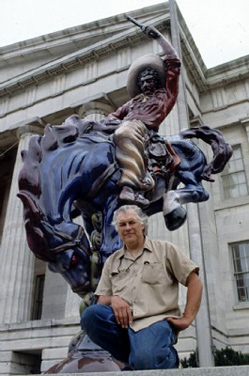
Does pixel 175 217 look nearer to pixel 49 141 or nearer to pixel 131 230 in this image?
pixel 49 141

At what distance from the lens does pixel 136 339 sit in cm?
211

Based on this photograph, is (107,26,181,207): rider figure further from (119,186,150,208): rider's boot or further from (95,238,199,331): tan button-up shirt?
(95,238,199,331): tan button-up shirt

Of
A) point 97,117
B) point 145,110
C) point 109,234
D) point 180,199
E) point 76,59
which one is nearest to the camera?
point 109,234

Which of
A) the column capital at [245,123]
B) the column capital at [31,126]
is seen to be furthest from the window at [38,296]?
the column capital at [245,123]

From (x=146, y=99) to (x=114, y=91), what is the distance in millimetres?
13354

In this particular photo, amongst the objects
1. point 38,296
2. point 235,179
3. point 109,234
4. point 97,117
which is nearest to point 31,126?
point 97,117

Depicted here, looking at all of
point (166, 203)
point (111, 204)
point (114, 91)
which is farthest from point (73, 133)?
point (114, 91)

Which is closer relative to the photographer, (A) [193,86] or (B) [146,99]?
(B) [146,99]

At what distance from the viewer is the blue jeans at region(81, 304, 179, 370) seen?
2.07 meters

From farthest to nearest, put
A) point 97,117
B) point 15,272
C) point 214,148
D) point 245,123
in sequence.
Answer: point 245,123 → point 97,117 → point 15,272 → point 214,148

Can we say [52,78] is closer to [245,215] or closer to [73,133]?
[245,215]

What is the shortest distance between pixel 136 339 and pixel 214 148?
329 centimetres

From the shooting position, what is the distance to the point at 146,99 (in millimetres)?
4785

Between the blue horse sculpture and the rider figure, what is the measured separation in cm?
16
